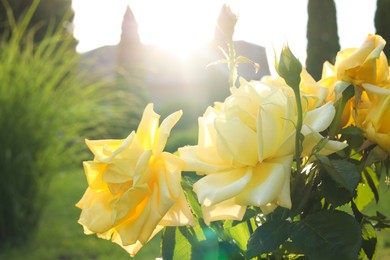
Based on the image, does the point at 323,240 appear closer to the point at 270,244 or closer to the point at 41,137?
the point at 270,244

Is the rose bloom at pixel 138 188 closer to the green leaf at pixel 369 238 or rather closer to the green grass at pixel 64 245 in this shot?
the green leaf at pixel 369 238

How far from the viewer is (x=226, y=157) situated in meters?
0.44

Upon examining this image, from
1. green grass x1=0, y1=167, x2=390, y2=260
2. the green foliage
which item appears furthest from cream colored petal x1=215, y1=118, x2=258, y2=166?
green grass x1=0, y1=167, x2=390, y2=260

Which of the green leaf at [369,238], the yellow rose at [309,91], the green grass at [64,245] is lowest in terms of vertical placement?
the green grass at [64,245]

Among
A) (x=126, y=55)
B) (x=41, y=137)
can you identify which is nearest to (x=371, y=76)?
(x=41, y=137)

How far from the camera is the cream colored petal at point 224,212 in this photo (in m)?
0.44

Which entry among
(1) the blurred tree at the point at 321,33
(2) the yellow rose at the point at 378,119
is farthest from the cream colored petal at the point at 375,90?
(1) the blurred tree at the point at 321,33

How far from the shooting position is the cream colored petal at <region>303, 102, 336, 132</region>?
43 centimetres

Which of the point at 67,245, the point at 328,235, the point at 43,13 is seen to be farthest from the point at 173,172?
the point at 43,13

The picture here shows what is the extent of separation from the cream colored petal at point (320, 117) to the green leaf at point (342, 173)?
23 millimetres

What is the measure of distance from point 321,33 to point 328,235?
8471 millimetres

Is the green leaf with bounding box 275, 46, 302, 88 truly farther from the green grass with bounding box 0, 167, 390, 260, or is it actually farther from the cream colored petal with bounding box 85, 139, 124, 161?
the green grass with bounding box 0, 167, 390, 260

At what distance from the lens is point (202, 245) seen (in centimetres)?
49

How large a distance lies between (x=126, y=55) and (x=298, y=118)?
14.9 metres
